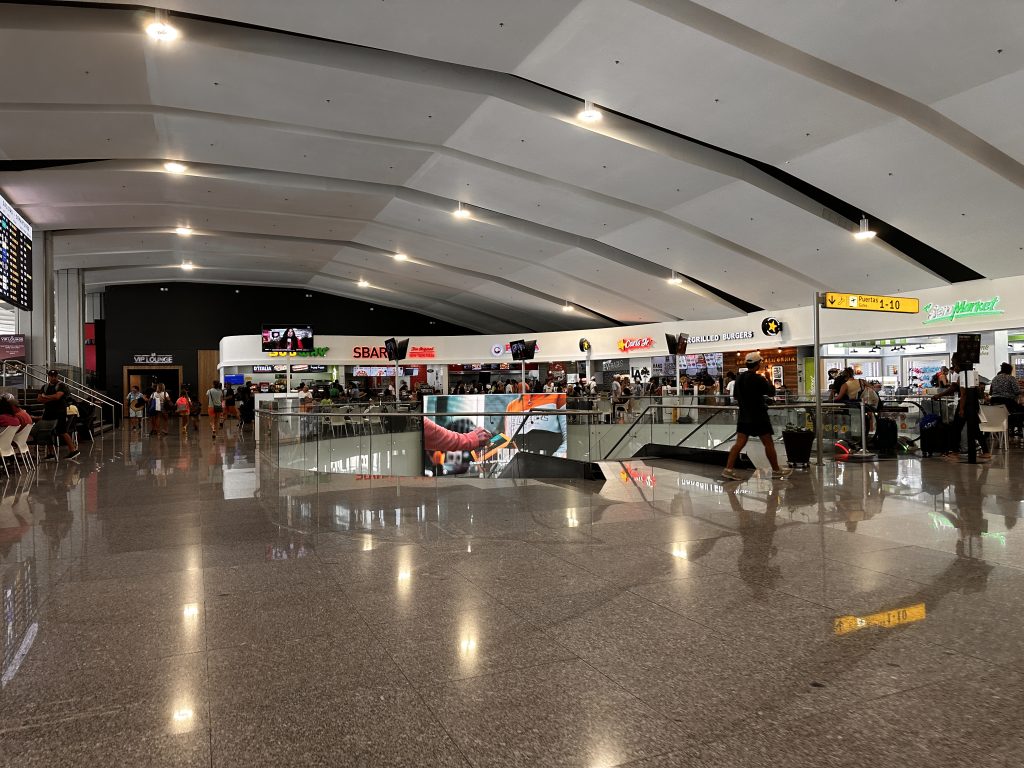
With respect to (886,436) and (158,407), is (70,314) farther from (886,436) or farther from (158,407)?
(886,436)

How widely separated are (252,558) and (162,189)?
1760 cm

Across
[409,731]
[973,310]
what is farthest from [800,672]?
[973,310]

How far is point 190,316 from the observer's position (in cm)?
3641

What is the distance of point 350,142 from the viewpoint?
15422 mm

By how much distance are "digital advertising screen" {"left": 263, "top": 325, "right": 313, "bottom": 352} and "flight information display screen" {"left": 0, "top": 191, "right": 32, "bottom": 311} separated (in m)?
7.81

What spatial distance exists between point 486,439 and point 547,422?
2.77 ft

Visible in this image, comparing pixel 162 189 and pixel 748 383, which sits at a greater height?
pixel 162 189

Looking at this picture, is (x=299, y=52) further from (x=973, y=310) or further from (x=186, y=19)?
(x=973, y=310)

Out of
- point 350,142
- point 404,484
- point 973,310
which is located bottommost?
point 404,484

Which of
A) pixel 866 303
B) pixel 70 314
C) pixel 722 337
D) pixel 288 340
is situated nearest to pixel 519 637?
pixel 866 303

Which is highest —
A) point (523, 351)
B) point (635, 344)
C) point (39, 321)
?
point (39, 321)

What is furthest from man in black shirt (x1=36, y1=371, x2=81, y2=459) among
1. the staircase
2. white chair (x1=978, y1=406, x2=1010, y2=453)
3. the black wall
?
the black wall

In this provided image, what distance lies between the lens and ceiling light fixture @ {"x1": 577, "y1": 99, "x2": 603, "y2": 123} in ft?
43.4

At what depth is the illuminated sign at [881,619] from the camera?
311 cm
